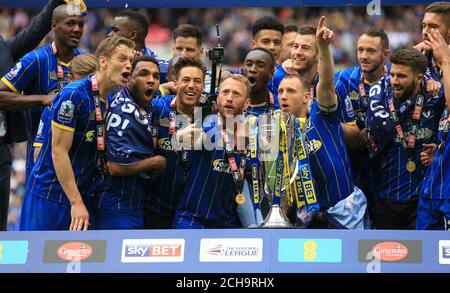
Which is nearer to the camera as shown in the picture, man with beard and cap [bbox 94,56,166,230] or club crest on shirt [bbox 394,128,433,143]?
man with beard and cap [bbox 94,56,166,230]

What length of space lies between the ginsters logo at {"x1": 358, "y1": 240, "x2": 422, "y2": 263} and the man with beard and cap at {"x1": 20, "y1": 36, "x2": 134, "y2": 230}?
1705 millimetres

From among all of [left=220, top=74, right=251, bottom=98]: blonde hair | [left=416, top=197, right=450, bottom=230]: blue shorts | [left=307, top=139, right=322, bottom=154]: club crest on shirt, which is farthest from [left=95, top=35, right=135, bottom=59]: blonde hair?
[left=416, top=197, right=450, bottom=230]: blue shorts

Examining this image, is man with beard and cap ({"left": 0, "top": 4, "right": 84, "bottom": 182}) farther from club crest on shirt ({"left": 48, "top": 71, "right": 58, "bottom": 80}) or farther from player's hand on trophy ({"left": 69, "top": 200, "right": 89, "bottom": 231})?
player's hand on trophy ({"left": 69, "top": 200, "right": 89, "bottom": 231})

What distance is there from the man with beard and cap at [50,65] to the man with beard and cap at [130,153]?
2.15 ft

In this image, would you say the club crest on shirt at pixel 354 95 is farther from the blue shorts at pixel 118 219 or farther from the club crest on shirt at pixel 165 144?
the blue shorts at pixel 118 219

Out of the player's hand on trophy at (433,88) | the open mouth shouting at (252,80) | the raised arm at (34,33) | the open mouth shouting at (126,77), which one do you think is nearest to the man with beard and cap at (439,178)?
the player's hand on trophy at (433,88)

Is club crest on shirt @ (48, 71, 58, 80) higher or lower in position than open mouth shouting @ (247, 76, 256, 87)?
higher

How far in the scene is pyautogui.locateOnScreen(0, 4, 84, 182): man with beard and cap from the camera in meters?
7.43

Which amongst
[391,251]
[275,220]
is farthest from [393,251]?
[275,220]

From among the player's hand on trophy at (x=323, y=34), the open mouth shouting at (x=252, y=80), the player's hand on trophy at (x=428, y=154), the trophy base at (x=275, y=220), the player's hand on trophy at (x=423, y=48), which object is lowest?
the trophy base at (x=275, y=220)

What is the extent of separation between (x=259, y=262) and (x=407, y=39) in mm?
4110

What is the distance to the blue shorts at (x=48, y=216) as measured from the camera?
6.95 meters

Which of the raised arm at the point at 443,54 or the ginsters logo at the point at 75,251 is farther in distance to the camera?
the raised arm at the point at 443,54
